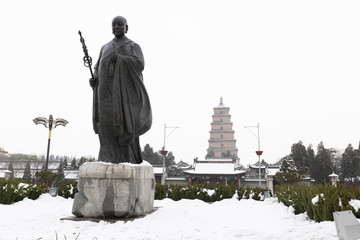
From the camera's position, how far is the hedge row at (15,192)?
20.0 ft

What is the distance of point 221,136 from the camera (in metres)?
64.2

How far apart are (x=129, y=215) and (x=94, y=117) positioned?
1912 millimetres

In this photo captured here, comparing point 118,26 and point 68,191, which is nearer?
point 118,26

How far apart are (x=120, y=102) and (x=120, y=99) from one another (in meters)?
0.05

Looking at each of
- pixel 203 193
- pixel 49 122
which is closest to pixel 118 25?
pixel 203 193

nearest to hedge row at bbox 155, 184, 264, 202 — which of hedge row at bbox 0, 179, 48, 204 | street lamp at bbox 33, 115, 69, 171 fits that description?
hedge row at bbox 0, 179, 48, 204

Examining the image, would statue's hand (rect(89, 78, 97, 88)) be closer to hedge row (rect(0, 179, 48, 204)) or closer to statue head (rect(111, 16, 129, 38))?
statue head (rect(111, 16, 129, 38))

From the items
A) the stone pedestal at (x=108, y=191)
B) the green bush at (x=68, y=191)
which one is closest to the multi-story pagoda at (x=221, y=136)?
the green bush at (x=68, y=191)

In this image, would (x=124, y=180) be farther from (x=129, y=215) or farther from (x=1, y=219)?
(x=1, y=219)

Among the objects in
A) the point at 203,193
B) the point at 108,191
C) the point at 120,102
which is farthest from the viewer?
the point at 203,193

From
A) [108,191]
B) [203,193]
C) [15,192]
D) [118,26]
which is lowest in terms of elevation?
[203,193]

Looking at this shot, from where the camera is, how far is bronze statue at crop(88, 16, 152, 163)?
187 inches

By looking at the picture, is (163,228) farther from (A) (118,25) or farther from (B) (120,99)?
(A) (118,25)

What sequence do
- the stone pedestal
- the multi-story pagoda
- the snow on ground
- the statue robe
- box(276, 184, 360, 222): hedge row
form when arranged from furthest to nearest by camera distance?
the multi-story pagoda < the statue robe < the stone pedestal < box(276, 184, 360, 222): hedge row < the snow on ground
